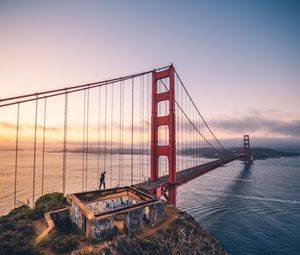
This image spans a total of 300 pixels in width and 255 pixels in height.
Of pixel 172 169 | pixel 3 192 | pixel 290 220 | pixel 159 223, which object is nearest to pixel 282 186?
pixel 290 220

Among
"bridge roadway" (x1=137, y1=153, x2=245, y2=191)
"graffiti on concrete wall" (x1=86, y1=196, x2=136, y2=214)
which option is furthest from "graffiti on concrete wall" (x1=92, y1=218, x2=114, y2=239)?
"bridge roadway" (x1=137, y1=153, x2=245, y2=191)

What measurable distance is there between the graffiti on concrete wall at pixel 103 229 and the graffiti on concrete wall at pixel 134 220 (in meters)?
1.09

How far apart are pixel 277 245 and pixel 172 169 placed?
40.8 ft

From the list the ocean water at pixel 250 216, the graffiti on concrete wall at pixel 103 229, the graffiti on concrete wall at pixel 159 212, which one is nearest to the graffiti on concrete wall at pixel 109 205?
the graffiti on concrete wall at pixel 159 212

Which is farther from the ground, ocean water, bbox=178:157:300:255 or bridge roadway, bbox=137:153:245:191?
bridge roadway, bbox=137:153:245:191

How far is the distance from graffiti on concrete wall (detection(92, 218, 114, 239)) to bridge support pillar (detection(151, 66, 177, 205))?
43.3 ft

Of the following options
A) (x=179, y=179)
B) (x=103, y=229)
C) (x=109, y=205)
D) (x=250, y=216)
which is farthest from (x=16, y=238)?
(x=250, y=216)

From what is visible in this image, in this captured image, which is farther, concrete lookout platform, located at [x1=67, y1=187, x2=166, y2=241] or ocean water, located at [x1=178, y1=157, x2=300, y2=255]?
ocean water, located at [x1=178, y1=157, x2=300, y2=255]

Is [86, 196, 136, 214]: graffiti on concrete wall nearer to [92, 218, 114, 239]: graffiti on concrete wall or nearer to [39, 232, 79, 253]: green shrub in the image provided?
[92, 218, 114, 239]: graffiti on concrete wall

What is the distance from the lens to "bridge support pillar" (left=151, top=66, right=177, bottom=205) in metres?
23.8

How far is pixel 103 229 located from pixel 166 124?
601 inches

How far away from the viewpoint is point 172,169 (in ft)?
79.3

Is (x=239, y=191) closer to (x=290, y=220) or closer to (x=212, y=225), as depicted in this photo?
(x=290, y=220)

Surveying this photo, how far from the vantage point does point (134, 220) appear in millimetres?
12344
